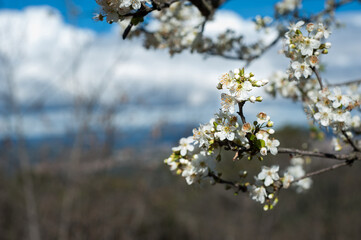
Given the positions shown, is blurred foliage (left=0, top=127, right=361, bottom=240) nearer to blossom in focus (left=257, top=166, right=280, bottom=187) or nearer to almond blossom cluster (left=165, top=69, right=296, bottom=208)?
blossom in focus (left=257, top=166, right=280, bottom=187)

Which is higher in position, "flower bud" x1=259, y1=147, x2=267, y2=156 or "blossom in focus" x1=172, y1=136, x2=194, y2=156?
"flower bud" x1=259, y1=147, x2=267, y2=156

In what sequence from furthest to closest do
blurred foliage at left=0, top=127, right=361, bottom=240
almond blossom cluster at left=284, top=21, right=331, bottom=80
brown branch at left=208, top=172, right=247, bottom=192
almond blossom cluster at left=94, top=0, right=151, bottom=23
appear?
blurred foliage at left=0, top=127, right=361, bottom=240, brown branch at left=208, top=172, right=247, bottom=192, almond blossom cluster at left=284, top=21, right=331, bottom=80, almond blossom cluster at left=94, top=0, right=151, bottom=23

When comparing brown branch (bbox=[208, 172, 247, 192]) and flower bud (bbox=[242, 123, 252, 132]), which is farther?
brown branch (bbox=[208, 172, 247, 192])

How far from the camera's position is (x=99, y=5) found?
1257 millimetres

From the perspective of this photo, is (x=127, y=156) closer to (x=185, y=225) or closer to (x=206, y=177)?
(x=206, y=177)

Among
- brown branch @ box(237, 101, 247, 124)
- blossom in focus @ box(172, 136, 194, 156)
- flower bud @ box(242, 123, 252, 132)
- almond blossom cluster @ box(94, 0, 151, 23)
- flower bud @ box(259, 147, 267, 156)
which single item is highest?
almond blossom cluster @ box(94, 0, 151, 23)

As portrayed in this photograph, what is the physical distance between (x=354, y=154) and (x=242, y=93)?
2.66 ft

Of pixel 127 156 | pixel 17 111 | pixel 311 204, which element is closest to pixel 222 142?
pixel 17 111

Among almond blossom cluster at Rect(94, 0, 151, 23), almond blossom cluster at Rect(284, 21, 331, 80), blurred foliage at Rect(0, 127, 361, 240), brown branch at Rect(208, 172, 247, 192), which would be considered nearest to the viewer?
almond blossom cluster at Rect(94, 0, 151, 23)

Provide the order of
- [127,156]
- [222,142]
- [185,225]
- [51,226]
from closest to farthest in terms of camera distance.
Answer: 1. [222,142]
2. [127,156]
3. [51,226]
4. [185,225]

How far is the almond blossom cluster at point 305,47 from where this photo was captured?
60.0 inches

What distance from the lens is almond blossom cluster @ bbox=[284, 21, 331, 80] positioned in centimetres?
152

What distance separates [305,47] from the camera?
153cm

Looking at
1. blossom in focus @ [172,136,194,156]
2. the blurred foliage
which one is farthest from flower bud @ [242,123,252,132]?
the blurred foliage
